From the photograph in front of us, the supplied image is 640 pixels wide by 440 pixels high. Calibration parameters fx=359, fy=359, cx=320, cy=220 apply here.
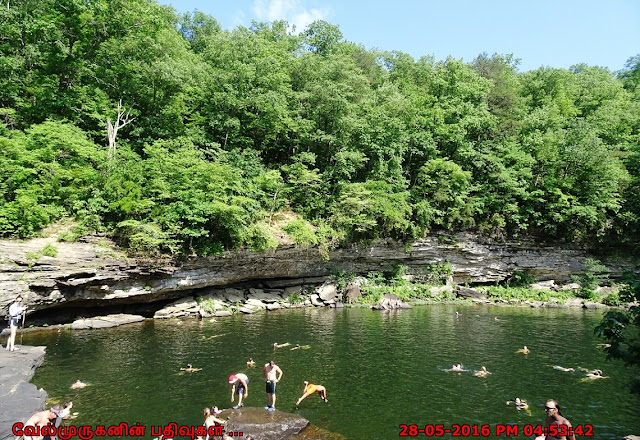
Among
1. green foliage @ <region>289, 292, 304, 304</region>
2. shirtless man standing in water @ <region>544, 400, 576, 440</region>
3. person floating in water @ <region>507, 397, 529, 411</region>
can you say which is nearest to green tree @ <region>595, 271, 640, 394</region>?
shirtless man standing in water @ <region>544, 400, 576, 440</region>

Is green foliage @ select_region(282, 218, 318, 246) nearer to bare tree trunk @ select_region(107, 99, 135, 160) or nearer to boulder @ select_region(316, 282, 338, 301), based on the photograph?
boulder @ select_region(316, 282, 338, 301)

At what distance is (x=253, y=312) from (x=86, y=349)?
12216 millimetres

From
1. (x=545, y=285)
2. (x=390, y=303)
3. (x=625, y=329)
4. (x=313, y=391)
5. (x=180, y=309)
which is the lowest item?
(x=390, y=303)

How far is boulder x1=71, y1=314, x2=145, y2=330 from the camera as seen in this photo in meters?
22.2

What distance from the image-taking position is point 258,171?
31.8 metres

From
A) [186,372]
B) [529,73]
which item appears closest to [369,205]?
[186,372]

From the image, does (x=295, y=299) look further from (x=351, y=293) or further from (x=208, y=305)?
(x=208, y=305)

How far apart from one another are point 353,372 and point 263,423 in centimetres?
614

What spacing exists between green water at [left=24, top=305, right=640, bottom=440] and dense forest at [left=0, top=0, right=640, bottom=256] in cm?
741

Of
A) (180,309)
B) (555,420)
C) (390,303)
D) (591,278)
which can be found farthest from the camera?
(591,278)

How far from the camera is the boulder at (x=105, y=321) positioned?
22156 millimetres

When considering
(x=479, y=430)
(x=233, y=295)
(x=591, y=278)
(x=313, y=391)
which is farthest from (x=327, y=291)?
(x=591, y=278)

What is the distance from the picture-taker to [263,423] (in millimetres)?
10430

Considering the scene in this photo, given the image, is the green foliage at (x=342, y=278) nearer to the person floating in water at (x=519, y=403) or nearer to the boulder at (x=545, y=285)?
the boulder at (x=545, y=285)
